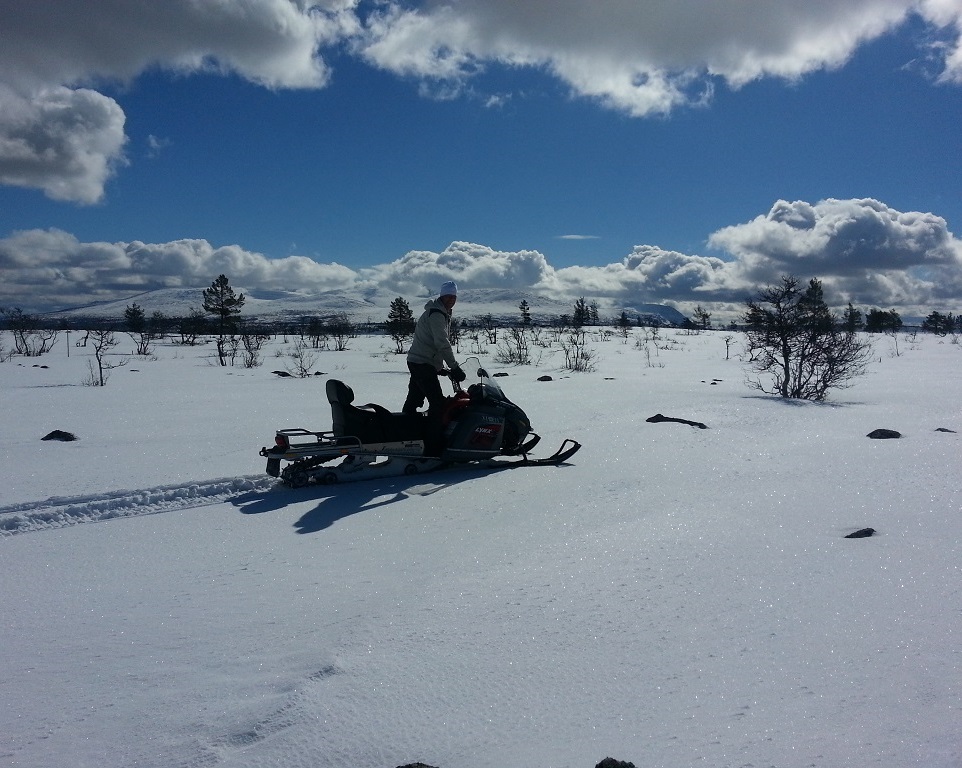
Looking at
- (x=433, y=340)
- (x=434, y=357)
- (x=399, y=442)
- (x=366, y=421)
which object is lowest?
(x=399, y=442)

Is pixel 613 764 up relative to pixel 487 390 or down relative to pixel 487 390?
down

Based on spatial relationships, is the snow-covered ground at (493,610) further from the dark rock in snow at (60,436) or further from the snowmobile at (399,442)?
the dark rock in snow at (60,436)

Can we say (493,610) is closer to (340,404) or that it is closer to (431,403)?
(340,404)

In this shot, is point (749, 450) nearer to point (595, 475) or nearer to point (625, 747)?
point (595, 475)

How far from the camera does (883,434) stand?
7184 mm

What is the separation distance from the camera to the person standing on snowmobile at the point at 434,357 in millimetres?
6719

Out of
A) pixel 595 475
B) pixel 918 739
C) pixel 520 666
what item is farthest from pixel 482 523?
pixel 918 739

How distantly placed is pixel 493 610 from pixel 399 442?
351cm

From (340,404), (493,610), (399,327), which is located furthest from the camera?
(399,327)

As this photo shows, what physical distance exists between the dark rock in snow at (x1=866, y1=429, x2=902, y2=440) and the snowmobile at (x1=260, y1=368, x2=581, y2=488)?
11.0ft

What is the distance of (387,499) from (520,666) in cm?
317

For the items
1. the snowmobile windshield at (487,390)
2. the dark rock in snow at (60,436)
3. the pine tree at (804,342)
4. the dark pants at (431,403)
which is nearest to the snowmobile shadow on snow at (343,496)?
the dark pants at (431,403)

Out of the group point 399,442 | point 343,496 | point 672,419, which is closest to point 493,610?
point 343,496

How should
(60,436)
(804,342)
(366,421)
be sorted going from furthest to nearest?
(804,342), (60,436), (366,421)
